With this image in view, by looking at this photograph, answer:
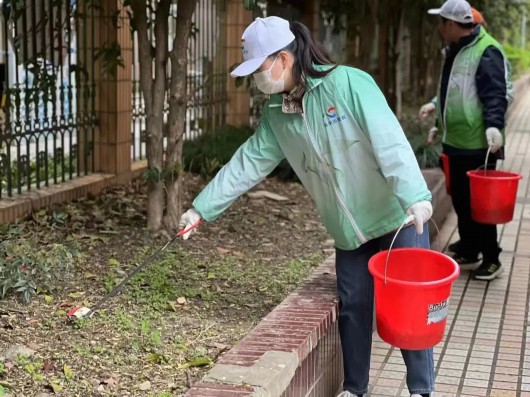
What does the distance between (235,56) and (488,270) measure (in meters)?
5.18

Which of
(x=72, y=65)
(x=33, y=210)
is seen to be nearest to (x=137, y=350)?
(x=33, y=210)

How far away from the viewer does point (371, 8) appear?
34.3 feet

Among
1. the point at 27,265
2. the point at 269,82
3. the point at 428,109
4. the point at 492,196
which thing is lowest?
the point at 27,265

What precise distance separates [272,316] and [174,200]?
227 cm

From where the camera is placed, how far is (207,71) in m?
10.1

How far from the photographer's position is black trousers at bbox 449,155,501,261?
623 centimetres

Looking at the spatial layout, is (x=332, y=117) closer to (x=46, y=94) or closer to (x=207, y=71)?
(x=46, y=94)

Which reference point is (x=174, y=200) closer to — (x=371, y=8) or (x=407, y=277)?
(x=407, y=277)

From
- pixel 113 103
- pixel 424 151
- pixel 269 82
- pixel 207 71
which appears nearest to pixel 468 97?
pixel 269 82

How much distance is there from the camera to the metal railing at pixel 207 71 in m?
9.69

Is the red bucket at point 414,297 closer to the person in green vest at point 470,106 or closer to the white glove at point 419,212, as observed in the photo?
the white glove at point 419,212

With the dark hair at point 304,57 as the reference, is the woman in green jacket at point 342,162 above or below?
below

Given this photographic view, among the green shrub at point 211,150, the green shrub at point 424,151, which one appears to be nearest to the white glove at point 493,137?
the green shrub at point 211,150

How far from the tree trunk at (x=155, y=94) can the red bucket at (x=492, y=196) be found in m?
2.11
